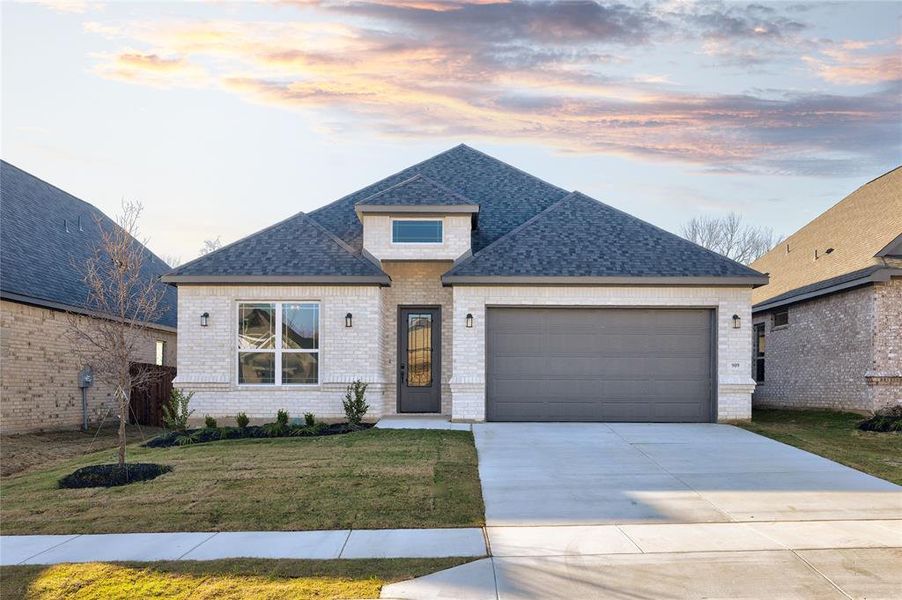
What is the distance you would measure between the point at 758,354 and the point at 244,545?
18789mm

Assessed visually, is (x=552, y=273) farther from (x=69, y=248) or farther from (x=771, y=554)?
(x=69, y=248)

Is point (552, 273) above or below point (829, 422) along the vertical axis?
above

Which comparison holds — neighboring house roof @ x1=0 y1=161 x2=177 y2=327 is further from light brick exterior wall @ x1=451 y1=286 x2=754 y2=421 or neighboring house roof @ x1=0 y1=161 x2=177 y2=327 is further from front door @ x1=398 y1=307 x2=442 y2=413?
light brick exterior wall @ x1=451 y1=286 x2=754 y2=421

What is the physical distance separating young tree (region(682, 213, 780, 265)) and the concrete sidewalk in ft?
145

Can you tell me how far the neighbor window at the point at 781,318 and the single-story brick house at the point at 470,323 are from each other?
5.87m

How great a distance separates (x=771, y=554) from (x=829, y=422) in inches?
404

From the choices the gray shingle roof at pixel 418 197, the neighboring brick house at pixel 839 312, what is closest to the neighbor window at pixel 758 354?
the neighboring brick house at pixel 839 312

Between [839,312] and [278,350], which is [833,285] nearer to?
[839,312]

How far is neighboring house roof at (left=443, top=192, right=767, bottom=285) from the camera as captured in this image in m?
14.7

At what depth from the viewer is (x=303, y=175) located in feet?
56.8

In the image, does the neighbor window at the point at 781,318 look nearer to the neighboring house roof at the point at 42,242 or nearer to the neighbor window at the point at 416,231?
the neighbor window at the point at 416,231

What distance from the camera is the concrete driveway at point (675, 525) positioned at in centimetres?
584

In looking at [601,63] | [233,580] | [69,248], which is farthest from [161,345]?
[233,580]

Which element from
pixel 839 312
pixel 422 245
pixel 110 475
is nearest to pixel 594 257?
pixel 422 245
